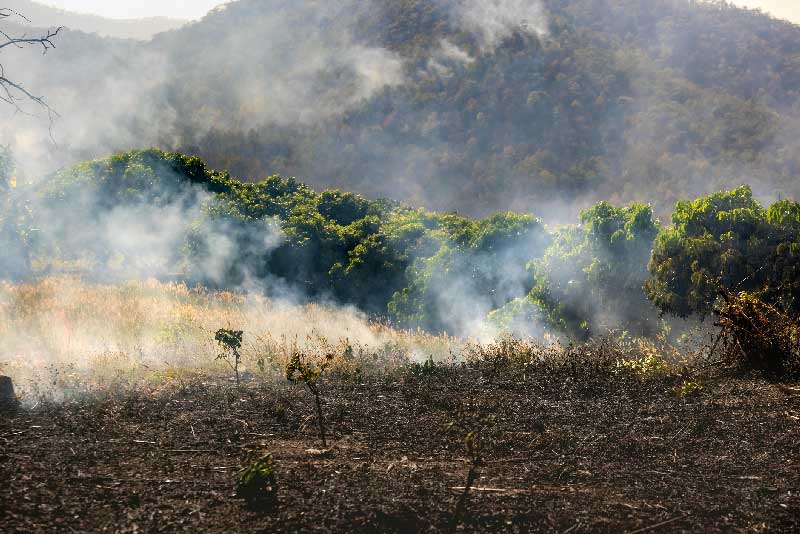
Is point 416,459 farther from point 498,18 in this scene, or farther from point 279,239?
point 498,18

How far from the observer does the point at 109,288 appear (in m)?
12.7

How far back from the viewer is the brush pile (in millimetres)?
6293

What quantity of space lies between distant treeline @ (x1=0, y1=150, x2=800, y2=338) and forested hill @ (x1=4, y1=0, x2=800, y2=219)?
1161 inches

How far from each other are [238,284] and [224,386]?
350 inches

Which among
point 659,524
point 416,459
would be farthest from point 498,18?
point 659,524

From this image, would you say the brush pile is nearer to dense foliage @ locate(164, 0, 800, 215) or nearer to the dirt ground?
the dirt ground

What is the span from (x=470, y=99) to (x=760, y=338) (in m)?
53.6

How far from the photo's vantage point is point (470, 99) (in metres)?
57.3

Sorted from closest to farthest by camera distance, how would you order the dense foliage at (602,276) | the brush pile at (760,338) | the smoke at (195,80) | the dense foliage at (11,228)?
the brush pile at (760,338), the dense foliage at (602,276), the dense foliage at (11,228), the smoke at (195,80)

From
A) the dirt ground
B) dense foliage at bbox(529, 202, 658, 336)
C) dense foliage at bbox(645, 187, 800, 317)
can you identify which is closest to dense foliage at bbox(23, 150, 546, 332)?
dense foliage at bbox(529, 202, 658, 336)

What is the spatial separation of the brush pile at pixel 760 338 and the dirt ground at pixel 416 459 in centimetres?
35

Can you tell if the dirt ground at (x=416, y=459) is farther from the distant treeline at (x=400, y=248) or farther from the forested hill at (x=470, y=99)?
the forested hill at (x=470, y=99)

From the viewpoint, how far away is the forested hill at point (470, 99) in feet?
154

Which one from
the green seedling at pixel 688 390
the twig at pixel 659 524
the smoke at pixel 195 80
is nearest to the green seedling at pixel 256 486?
the twig at pixel 659 524
